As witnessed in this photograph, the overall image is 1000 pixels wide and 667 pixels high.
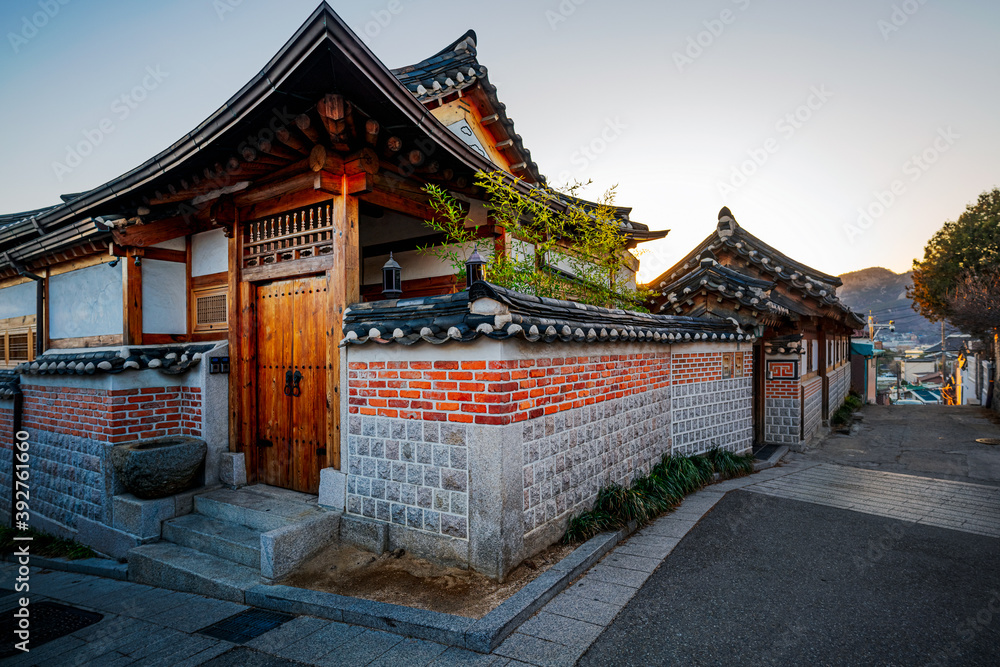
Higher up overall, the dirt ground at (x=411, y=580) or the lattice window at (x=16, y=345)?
the lattice window at (x=16, y=345)

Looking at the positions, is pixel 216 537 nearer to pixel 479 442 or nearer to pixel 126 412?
pixel 126 412

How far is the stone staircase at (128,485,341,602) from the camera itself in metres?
4.34

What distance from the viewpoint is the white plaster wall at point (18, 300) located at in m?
9.07

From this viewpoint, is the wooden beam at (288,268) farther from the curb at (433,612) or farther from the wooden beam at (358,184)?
the curb at (433,612)

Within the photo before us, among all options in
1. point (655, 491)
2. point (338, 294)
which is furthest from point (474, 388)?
point (655, 491)

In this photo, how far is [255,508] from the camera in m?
5.16

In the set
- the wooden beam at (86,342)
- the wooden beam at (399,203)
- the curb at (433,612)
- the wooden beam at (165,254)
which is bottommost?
the curb at (433,612)

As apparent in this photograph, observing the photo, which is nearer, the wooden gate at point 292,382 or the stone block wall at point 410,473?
the stone block wall at point 410,473

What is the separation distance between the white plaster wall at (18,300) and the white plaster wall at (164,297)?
13.9 feet

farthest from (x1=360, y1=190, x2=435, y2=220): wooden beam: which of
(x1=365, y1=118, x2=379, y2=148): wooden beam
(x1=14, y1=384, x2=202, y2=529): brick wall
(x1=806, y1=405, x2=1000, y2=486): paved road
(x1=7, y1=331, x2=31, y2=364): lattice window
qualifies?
(x1=806, y1=405, x2=1000, y2=486): paved road

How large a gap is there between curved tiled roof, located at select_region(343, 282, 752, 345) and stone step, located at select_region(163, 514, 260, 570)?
216 cm

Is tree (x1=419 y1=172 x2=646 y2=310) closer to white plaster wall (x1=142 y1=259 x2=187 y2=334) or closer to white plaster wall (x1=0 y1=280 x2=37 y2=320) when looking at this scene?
white plaster wall (x1=142 y1=259 x2=187 y2=334)

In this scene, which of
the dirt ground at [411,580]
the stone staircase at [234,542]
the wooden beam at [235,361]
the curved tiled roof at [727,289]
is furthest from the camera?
the curved tiled roof at [727,289]

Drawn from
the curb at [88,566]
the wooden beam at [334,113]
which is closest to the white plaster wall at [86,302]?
the curb at [88,566]
